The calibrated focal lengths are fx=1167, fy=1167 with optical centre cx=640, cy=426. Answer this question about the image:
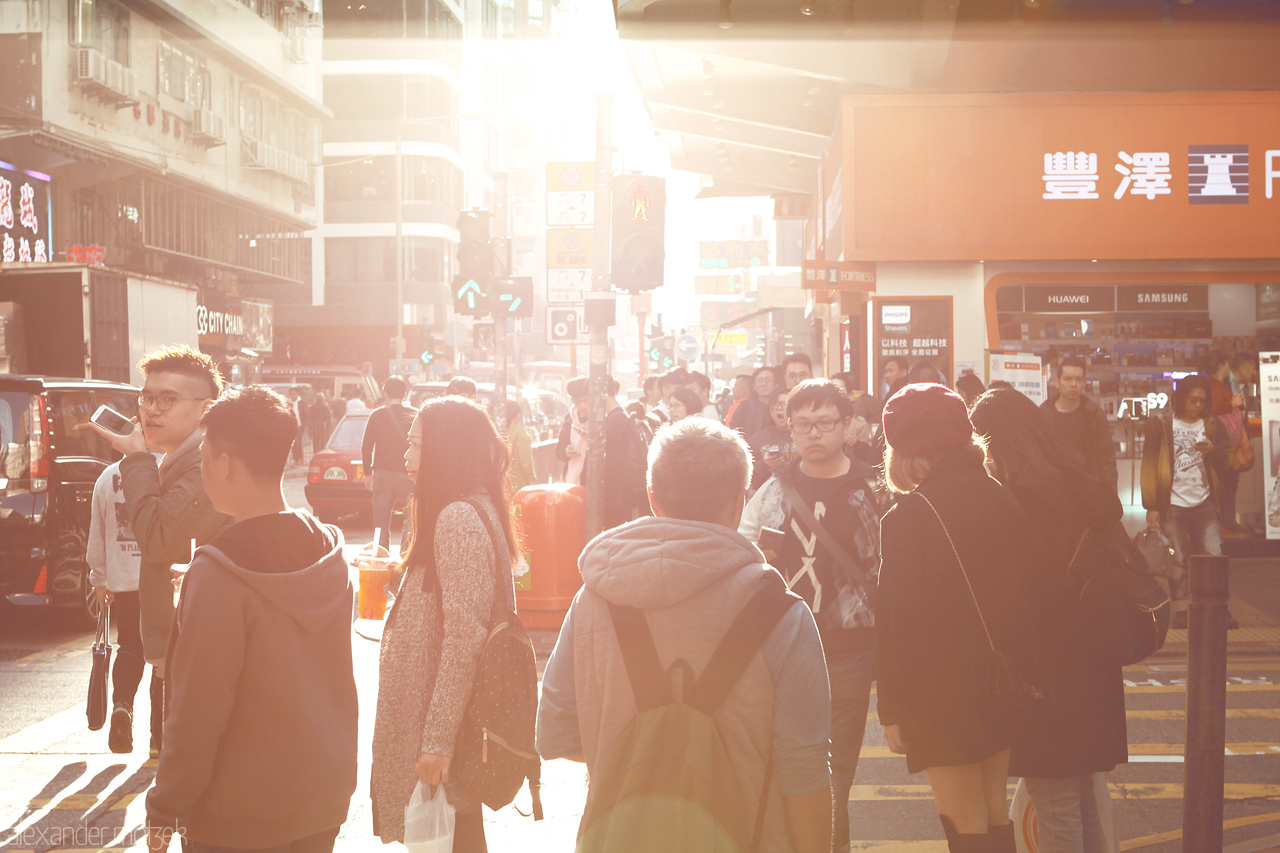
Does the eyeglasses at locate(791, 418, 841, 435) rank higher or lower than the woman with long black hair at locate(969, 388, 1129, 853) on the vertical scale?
higher

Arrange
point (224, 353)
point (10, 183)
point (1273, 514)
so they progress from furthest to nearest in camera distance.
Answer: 1. point (224, 353)
2. point (10, 183)
3. point (1273, 514)

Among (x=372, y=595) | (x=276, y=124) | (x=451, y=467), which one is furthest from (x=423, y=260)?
(x=451, y=467)

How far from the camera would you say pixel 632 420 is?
10.6 metres

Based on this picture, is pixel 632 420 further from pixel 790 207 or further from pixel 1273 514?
pixel 790 207

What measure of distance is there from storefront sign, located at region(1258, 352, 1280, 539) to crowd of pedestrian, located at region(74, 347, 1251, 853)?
7.22 meters

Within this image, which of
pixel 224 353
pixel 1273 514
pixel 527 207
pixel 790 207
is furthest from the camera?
pixel 527 207

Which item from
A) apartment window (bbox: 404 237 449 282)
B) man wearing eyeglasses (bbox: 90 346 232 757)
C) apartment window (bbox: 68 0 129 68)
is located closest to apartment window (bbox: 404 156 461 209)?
apartment window (bbox: 404 237 449 282)

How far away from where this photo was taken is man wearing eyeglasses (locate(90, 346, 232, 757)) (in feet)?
13.2

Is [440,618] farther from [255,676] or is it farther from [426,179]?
[426,179]

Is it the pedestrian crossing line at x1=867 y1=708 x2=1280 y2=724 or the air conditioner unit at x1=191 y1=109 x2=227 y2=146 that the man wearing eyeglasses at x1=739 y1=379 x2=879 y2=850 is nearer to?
the pedestrian crossing line at x1=867 y1=708 x2=1280 y2=724

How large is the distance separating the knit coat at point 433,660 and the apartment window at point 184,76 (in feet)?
95.5

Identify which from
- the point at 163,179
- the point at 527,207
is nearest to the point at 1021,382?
the point at 163,179

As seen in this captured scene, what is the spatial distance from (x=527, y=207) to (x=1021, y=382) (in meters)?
90.3

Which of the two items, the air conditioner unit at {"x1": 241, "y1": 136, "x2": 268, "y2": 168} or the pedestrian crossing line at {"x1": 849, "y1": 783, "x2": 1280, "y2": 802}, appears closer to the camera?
the pedestrian crossing line at {"x1": 849, "y1": 783, "x2": 1280, "y2": 802}
